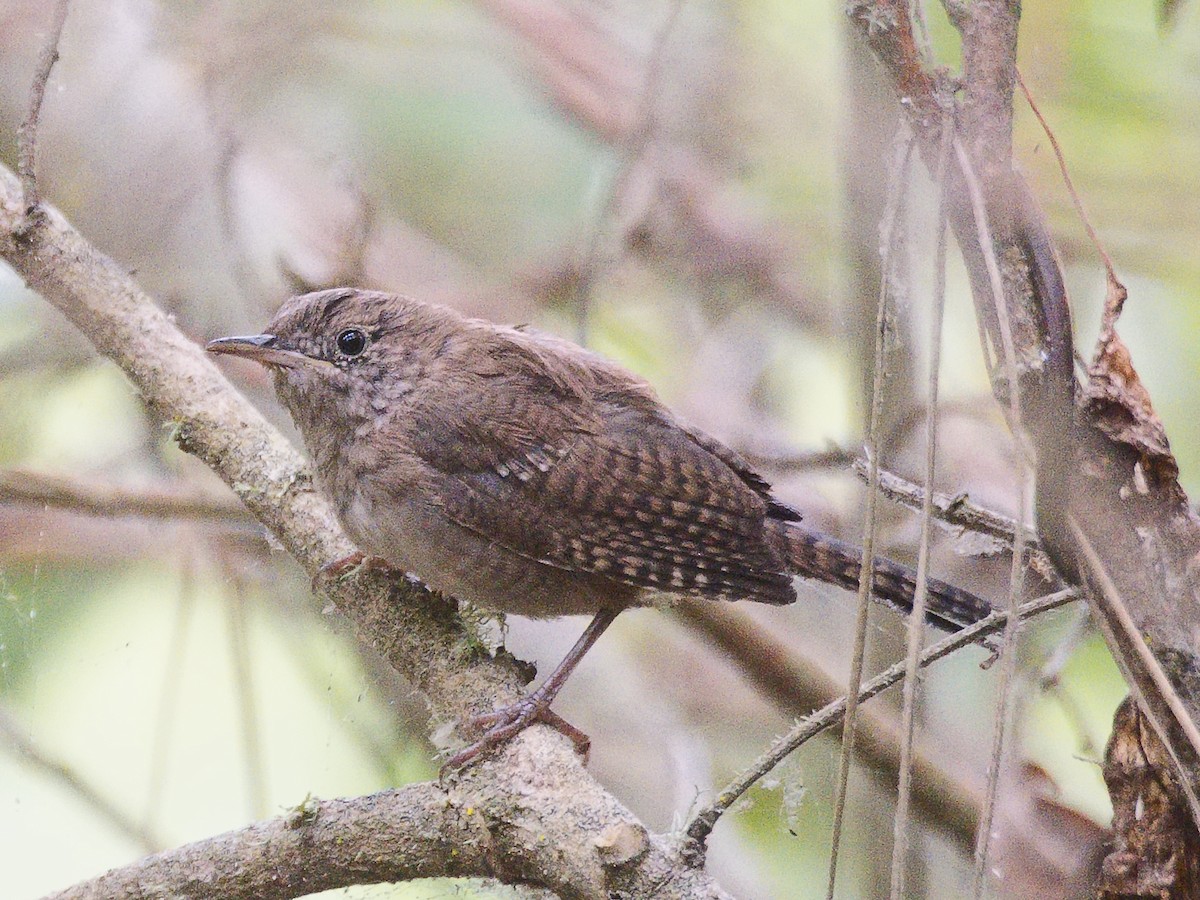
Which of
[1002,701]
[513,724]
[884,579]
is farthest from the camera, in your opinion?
[884,579]

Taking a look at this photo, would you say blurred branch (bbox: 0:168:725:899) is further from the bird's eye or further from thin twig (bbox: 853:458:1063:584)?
thin twig (bbox: 853:458:1063:584)

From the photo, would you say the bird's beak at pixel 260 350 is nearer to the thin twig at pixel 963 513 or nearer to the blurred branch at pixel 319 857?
the blurred branch at pixel 319 857

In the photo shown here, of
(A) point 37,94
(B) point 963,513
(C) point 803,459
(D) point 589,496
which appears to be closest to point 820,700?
(C) point 803,459

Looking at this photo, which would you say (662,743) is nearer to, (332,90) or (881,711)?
(881,711)

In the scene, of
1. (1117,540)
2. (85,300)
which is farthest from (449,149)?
(1117,540)

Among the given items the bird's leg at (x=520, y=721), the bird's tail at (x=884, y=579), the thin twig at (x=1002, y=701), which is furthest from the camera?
the bird's tail at (x=884, y=579)

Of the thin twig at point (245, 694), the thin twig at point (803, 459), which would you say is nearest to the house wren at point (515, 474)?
the thin twig at point (803, 459)

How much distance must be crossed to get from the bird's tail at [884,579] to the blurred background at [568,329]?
0.40 feet

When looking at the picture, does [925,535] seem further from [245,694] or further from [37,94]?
[245,694]

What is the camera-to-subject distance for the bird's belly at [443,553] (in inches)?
88.9

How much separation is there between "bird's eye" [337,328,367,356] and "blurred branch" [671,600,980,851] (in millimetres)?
1049

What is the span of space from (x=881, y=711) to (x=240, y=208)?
8.62 feet

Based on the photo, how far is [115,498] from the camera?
3.10 meters

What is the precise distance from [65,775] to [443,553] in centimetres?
138
